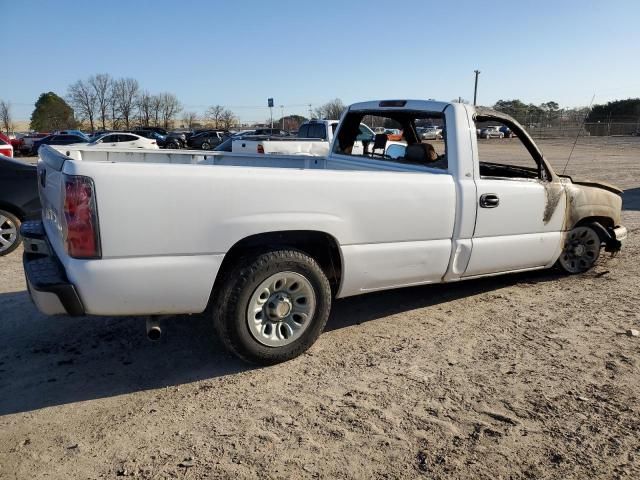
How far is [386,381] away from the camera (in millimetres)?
3463

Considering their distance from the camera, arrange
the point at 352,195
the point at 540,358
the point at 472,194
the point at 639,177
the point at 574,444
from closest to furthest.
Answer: the point at 574,444
the point at 352,195
the point at 540,358
the point at 472,194
the point at 639,177

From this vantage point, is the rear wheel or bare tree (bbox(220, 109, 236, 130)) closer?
the rear wheel

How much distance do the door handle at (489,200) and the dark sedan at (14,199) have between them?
542cm

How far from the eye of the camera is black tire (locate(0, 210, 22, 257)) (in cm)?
641

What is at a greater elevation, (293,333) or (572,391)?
(293,333)

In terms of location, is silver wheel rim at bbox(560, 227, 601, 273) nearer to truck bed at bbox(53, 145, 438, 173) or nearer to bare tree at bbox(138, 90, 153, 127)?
truck bed at bbox(53, 145, 438, 173)

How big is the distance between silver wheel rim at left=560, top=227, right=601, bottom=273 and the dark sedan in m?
6.34

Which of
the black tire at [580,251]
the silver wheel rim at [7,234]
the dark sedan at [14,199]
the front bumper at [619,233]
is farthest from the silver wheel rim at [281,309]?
the silver wheel rim at [7,234]

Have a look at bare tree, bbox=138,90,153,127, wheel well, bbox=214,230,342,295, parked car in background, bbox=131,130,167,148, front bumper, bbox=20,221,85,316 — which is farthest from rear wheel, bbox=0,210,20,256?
bare tree, bbox=138,90,153,127

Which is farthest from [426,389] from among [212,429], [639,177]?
[639,177]

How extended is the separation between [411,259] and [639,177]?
1676cm

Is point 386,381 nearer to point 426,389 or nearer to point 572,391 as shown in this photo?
point 426,389

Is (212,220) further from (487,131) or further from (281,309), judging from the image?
(487,131)

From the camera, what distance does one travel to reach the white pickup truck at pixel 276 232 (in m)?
2.93
